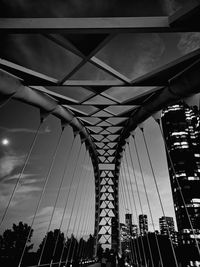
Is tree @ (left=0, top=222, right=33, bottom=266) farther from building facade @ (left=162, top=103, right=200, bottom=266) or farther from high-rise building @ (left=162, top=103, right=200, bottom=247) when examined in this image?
high-rise building @ (left=162, top=103, right=200, bottom=247)

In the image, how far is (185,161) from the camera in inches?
4742

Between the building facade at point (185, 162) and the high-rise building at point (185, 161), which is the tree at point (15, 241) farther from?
the high-rise building at point (185, 161)

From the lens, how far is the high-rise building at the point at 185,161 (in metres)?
105

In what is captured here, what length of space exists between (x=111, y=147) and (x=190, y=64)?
23.8 meters

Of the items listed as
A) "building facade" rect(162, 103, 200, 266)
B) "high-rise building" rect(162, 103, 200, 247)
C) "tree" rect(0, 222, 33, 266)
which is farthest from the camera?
"high-rise building" rect(162, 103, 200, 247)

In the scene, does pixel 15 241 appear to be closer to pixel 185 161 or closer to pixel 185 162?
pixel 185 162

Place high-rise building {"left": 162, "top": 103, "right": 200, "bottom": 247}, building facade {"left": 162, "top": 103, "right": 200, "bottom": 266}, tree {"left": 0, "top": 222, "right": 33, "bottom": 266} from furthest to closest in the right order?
high-rise building {"left": 162, "top": 103, "right": 200, "bottom": 247}
building facade {"left": 162, "top": 103, "right": 200, "bottom": 266}
tree {"left": 0, "top": 222, "right": 33, "bottom": 266}

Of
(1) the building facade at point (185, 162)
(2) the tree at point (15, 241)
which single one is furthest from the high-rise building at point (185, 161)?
(2) the tree at point (15, 241)

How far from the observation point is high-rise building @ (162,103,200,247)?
344ft

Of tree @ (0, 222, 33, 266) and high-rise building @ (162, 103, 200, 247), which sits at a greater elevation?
high-rise building @ (162, 103, 200, 247)

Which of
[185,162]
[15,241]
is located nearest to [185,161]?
[185,162]

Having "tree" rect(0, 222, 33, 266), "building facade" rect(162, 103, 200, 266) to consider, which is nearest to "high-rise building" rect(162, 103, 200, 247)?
"building facade" rect(162, 103, 200, 266)

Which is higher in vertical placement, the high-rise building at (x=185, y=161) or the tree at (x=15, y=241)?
the high-rise building at (x=185, y=161)

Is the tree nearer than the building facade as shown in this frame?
Yes
